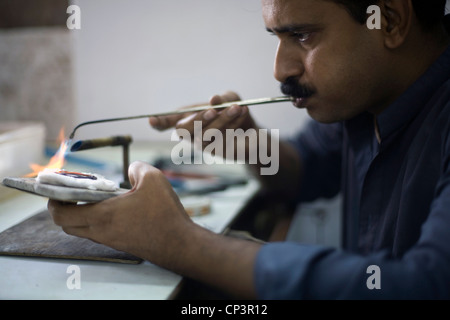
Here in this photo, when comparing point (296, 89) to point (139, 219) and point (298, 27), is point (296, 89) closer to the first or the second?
point (298, 27)

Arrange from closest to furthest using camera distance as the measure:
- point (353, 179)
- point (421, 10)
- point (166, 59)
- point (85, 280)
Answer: point (85, 280)
point (421, 10)
point (353, 179)
point (166, 59)

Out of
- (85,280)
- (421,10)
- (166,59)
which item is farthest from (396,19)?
(166,59)

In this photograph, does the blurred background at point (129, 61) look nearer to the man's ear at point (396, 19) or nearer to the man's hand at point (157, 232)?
the man's ear at point (396, 19)

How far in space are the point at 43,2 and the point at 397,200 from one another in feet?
5.73

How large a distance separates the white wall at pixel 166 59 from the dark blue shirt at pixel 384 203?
0.53m

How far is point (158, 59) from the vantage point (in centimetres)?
195

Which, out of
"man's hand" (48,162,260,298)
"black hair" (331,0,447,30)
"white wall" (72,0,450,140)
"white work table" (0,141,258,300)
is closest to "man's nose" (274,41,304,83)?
"black hair" (331,0,447,30)

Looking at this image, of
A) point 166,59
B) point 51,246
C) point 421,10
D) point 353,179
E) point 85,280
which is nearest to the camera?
point 85,280

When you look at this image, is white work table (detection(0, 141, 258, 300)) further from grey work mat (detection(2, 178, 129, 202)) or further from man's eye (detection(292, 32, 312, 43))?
man's eye (detection(292, 32, 312, 43))

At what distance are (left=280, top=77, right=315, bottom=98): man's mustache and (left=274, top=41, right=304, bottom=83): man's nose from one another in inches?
0.4

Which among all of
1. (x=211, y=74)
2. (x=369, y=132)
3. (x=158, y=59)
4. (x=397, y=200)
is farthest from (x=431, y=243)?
(x=158, y=59)

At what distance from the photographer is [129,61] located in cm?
197

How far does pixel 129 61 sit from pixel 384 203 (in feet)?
4.58

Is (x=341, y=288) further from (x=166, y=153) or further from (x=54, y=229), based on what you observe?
(x=166, y=153)
